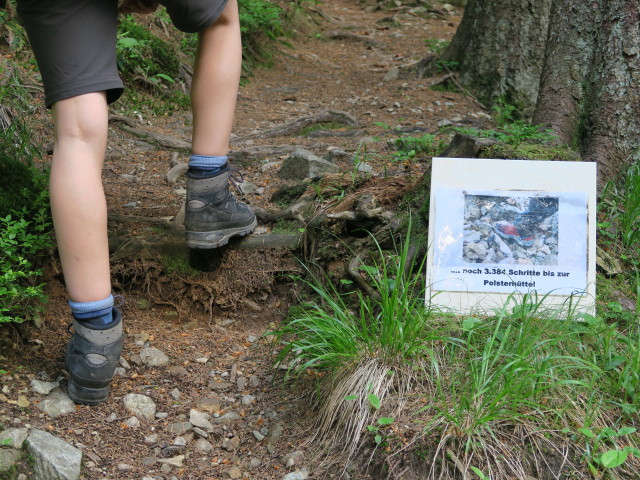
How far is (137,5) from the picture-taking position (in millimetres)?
2641

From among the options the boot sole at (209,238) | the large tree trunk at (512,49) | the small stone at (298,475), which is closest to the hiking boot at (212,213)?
the boot sole at (209,238)

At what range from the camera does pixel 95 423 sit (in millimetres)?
2529

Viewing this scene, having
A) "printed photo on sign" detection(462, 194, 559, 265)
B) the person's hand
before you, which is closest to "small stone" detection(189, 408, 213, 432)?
"printed photo on sign" detection(462, 194, 559, 265)

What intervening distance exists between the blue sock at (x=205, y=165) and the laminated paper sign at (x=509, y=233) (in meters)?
0.93

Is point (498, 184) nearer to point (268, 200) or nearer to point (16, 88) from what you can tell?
point (268, 200)

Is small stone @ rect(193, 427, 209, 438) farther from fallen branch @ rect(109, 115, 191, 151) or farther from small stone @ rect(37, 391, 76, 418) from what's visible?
fallen branch @ rect(109, 115, 191, 151)

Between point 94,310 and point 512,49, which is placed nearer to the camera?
point 94,310

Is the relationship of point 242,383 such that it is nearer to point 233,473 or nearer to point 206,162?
point 233,473

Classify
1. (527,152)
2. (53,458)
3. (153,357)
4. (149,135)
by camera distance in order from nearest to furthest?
(53,458)
(153,357)
(527,152)
(149,135)

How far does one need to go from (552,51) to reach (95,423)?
318 cm

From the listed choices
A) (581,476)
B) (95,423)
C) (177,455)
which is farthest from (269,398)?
(581,476)

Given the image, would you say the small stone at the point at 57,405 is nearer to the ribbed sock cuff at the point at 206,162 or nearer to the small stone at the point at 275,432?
the small stone at the point at 275,432

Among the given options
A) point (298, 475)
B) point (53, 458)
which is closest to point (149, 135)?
point (53, 458)

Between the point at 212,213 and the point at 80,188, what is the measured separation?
796mm
